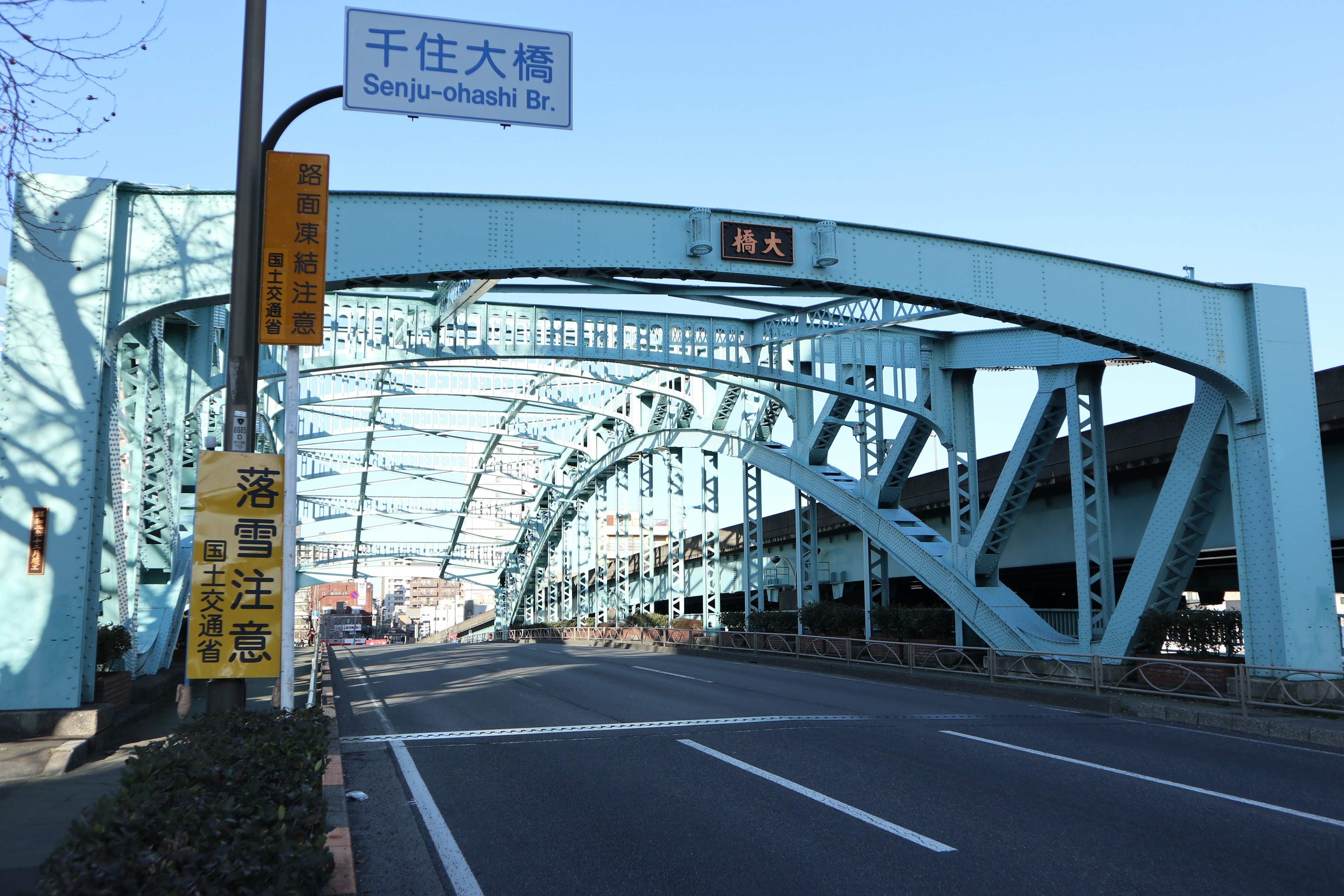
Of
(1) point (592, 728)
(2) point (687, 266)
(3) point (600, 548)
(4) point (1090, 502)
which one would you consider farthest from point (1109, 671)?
(3) point (600, 548)

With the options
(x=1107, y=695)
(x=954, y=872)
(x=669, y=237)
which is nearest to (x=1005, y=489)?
(x=1107, y=695)

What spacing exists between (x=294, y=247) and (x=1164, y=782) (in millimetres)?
9291

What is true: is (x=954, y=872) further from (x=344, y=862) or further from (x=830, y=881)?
(x=344, y=862)

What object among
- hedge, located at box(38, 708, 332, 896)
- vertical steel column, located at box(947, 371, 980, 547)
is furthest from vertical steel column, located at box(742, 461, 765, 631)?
hedge, located at box(38, 708, 332, 896)

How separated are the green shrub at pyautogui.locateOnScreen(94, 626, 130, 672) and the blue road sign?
896 cm

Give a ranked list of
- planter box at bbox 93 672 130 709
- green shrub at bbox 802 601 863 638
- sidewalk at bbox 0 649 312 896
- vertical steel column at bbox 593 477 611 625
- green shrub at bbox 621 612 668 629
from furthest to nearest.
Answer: vertical steel column at bbox 593 477 611 625 → green shrub at bbox 621 612 668 629 → green shrub at bbox 802 601 863 638 → planter box at bbox 93 672 130 709 → sidewalk at bbox 0 649 312 896

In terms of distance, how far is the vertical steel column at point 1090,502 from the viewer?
19.2 m

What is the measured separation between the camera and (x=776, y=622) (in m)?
32.4

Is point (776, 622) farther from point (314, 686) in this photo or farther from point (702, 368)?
point (314, 686)

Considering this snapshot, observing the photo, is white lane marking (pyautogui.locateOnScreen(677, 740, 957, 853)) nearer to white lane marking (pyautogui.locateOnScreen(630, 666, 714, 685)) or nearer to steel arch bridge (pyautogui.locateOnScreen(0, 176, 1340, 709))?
steel arch bridge (pyautogui.locateOnScreen(0, 176, 1340, 709))

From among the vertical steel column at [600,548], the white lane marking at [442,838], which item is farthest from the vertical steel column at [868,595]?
the vertical steel column at [600,548]

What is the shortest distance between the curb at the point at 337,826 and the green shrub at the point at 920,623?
16.6 meters

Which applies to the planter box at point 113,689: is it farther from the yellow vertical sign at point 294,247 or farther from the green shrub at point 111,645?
the yellow vertical sign at point 294,247

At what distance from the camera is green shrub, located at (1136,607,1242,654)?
1716 cm
